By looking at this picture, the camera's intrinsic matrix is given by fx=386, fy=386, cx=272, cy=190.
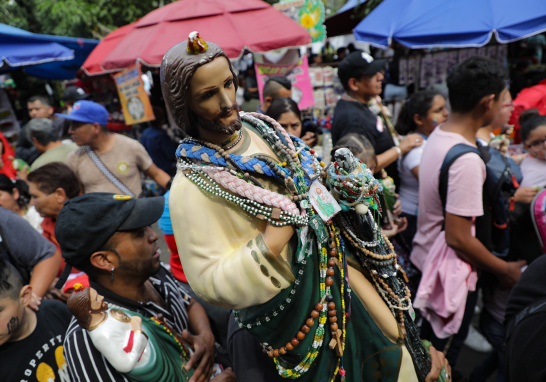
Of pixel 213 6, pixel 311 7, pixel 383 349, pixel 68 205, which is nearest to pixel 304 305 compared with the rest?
pixel 383 349

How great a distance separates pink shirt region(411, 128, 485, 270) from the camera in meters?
2.20

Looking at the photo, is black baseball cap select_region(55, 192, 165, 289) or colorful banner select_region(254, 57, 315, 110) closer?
black baseball cap select_region(55, 192, 165, 289)

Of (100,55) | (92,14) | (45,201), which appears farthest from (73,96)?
→ (92,14)

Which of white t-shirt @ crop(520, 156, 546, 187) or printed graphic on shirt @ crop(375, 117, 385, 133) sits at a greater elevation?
printed graphic on shirt @ crop(375, 117, 385, 133)

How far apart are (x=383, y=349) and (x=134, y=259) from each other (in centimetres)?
112

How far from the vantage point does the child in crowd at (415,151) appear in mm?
3361

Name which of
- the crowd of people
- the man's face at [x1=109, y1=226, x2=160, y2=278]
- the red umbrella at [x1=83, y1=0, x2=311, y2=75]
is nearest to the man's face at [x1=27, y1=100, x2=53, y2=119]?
the red umbrella at [x1=83, y1=0, x2=311, y2=75]

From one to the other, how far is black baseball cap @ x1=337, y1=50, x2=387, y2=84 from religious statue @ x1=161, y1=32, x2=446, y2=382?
218cm

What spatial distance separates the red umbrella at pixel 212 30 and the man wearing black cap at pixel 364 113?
1.77 m

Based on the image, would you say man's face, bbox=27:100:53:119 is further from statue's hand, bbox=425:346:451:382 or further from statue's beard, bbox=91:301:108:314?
statue's hand, bbox=425:346:451:382

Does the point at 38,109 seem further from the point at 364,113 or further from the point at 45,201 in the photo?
the point at 364,113

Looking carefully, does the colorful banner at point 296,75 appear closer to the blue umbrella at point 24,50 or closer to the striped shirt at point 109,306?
the striped shirt at point 109,306

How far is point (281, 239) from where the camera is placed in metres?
1.23

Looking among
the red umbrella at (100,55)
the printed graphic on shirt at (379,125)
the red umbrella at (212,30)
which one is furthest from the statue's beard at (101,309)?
the red umbrella at (100,55)
